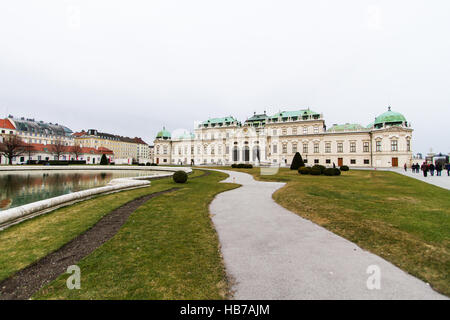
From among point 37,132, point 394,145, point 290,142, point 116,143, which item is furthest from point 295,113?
point 37,132

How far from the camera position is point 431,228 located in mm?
6555

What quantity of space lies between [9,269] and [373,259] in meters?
8.45

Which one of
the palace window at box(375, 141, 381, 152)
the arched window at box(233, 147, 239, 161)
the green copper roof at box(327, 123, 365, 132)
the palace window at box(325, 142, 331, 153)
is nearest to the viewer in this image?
the palace window at box(375, 141, 381, 152)

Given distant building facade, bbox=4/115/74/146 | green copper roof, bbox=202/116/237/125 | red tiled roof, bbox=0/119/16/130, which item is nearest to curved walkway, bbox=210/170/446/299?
green copper roof, bbox=202/116/237/125

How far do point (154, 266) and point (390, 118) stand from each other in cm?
7053

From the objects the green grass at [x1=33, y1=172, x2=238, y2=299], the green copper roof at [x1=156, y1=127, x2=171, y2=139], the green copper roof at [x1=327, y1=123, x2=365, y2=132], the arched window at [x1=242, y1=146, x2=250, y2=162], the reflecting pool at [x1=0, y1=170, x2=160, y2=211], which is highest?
the green copper roof at [x1=156, y1=127, x2=171, y2=139]

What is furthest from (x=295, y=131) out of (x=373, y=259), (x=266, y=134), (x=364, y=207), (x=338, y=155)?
(x=373, y=259)

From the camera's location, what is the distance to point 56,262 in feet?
15.6

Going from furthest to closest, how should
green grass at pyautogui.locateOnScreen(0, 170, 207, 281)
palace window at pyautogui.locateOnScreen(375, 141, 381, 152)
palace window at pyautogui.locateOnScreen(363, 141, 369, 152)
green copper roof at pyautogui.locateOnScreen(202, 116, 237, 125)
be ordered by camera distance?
1. green copper roof at pyautogui.locateOnScreen(202, 116, 237, 125)
2. palace window at pyautogui.locateOnScreen(363, 141, 369, 152)
3. palace window at pyautogui.locateOnScreen(375, 141, 381, 152)
4. green grass at pyautogui.locateOnScreen(0, 170, 207, 281)

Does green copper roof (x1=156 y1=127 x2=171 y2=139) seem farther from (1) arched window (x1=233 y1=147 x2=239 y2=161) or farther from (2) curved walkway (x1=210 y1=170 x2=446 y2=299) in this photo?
(2) curved walkway (x1=210 y1=170 x2=446 y2=299)

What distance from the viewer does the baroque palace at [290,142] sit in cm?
5297

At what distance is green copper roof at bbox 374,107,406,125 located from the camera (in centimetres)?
5381

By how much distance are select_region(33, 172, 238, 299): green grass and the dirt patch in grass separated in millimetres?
295

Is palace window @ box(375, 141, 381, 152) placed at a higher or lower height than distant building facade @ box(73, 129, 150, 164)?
lower
